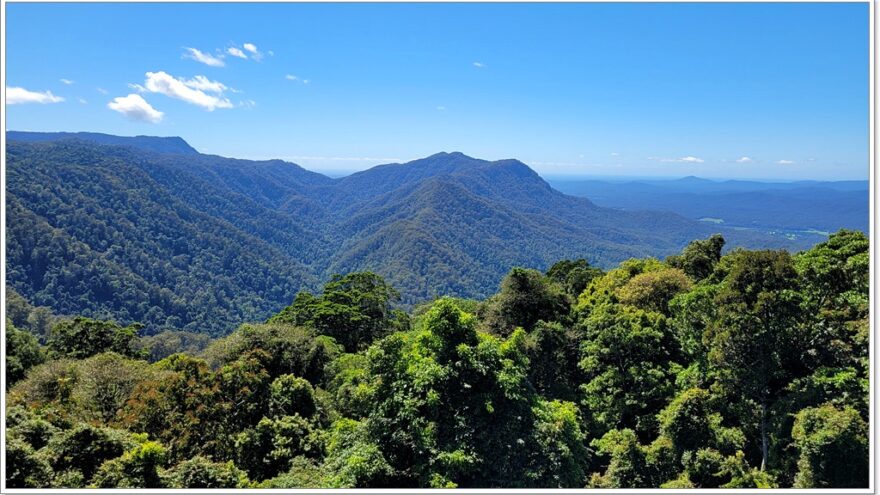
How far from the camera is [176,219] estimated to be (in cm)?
17938

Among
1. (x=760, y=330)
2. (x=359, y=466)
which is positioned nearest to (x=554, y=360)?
(x=760, y=330)

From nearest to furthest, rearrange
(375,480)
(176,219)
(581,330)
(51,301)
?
(375,480) → (581,330) → (51,301) → (176,219)

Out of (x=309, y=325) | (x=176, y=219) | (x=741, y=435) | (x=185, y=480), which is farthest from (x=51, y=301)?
(x=741, y=435)

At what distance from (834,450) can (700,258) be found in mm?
16458

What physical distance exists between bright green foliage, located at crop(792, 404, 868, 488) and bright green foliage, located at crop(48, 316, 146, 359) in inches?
1331

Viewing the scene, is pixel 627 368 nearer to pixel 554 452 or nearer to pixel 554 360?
pixel 554 360

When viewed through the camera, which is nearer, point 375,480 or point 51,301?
point 375,480

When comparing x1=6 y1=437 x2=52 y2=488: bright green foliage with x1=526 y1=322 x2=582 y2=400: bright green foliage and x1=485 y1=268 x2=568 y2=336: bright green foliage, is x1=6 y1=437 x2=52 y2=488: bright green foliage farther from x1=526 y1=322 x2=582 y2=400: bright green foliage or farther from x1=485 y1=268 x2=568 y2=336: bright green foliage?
x1=485 y1=268 x2=568 y2=336: bright green foliage

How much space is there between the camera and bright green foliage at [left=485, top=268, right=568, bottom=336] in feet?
74.3

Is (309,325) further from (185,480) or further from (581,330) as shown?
(185,480)

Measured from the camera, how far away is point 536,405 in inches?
500

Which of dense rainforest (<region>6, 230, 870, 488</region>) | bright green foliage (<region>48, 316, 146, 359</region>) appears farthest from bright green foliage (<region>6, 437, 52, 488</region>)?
bright green foliage (<region>48, 316, 146, 359</region>)

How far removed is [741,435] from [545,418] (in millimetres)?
6164

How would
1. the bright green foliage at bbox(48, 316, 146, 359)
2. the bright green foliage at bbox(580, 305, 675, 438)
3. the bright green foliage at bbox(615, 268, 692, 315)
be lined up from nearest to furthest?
1. the bright green foliage at bbox(580, 305, 675, 438)
2. the bright green foliage at bbox(615, 268, 692, 315)
3. the bright green foliage at bbox(48, 316, 146, 359)
